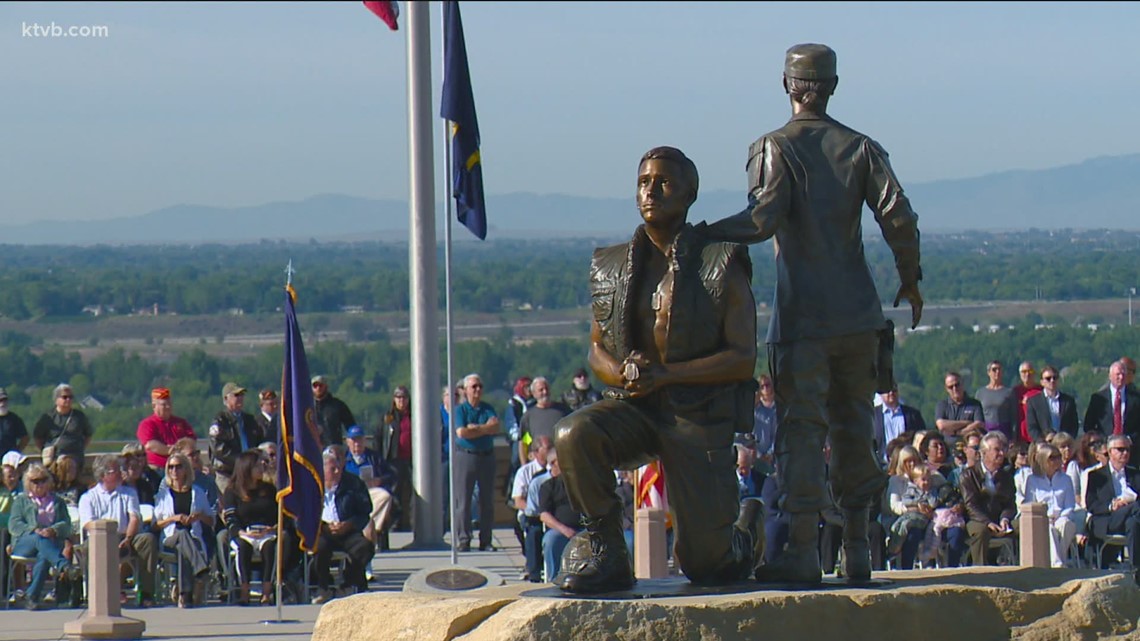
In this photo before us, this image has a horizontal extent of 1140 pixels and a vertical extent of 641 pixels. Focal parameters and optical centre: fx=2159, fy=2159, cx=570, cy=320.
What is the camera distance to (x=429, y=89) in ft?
64.1

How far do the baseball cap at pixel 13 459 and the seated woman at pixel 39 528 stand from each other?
25.0 inches

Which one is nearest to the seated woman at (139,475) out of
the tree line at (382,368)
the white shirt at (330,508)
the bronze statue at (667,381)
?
the white shirt at (330,508)

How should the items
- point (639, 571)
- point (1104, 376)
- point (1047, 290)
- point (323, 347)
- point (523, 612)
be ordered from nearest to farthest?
point (523, 612), point (639, 571), point (1104, 376), point (1047, 290), point (323, 347)

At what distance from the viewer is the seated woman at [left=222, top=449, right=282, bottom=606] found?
15.5 metres

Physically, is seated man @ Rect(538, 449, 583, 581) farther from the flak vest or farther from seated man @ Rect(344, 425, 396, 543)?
the flak vest

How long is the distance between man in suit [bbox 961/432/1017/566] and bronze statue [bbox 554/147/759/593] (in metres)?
6.90

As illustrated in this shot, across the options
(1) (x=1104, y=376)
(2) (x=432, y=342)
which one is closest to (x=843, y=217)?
(2) (x=432, y=342)

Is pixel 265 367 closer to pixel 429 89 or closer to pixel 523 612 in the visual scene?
pixel 429 89

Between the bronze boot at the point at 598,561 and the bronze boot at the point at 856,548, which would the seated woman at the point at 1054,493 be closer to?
the bronze boot at the point at 856,548

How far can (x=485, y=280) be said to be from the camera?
10412 cm

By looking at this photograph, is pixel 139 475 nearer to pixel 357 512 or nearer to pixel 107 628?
pixel 357 512

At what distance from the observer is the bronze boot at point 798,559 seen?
9.34 metres

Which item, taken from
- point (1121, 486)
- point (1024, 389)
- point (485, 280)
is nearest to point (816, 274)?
point (1121, 486)

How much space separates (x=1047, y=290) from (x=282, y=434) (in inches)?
1001
